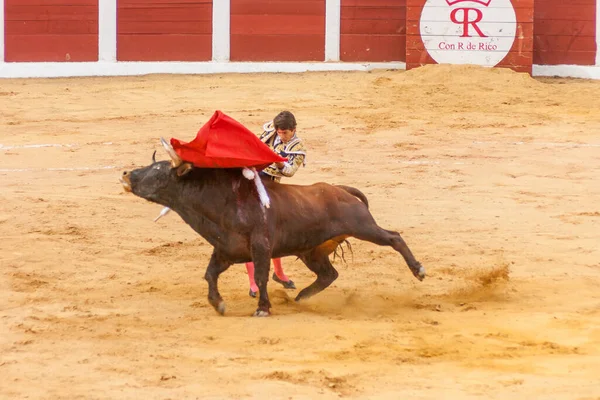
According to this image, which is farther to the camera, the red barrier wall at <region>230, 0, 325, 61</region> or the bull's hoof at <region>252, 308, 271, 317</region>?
the red barrier wall at <region>230, 0, 325, 61</region>

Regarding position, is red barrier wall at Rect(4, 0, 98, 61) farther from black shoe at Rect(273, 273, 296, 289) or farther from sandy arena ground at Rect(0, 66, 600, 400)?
black shoe at Rect(273, 273, 296, 289)

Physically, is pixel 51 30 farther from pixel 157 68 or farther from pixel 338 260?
pixel 338 260

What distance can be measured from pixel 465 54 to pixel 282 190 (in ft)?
25.6

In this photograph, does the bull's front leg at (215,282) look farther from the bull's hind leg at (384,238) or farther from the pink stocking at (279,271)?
the bull's hind leg at (384,238)

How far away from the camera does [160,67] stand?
47.0 feet

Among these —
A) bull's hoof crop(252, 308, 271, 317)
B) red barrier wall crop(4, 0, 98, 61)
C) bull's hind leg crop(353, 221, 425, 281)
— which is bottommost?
bull's hoof crop(252, 308, 271, 317)

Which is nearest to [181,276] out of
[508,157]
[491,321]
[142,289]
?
[142,289]

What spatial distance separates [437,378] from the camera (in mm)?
4730

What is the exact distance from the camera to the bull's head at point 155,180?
19.2 ft

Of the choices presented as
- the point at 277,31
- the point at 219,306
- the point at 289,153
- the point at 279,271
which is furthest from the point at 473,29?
the point at 219,306

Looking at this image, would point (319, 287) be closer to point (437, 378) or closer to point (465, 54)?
point (437, 378)

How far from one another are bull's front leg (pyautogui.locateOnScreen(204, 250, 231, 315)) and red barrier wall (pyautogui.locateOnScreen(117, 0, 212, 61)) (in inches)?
341

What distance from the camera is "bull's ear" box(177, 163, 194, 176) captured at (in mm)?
5816

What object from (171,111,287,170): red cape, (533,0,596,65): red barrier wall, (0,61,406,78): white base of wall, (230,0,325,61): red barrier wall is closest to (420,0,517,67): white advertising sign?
(533,0,596,65): red barrier wall
